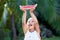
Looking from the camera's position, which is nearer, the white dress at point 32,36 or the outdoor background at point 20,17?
the white dress at point 32,36

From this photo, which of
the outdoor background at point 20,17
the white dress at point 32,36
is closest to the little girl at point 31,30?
the white dress at point 32,36

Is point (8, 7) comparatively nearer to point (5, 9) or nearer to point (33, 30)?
point (5, 9)

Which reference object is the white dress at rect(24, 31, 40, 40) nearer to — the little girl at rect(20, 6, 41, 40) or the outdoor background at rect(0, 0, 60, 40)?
the little girl at rect(20, 6, 41, 40)

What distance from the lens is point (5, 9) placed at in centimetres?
846

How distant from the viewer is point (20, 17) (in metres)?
8.30

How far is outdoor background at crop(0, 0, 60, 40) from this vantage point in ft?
25.4

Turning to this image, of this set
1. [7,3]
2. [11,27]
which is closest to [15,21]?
[11,27]

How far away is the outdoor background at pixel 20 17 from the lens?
25.4 ft

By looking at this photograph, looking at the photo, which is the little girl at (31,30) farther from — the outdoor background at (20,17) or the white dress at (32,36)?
the outdoor background at (20,17)

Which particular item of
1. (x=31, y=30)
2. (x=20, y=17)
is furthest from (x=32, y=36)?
(x=20, y=17)

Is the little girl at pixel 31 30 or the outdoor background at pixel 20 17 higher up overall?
the little girl at pixel 31 30

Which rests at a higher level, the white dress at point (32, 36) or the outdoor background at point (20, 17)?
the white dress at point (32, 36)

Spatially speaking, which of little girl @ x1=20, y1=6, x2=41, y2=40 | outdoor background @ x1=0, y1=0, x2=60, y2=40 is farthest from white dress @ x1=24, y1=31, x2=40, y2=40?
outdoor background @ x1=0, y1=0, x2=60, y2=40

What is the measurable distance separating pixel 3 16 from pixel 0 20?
0.35 metres
